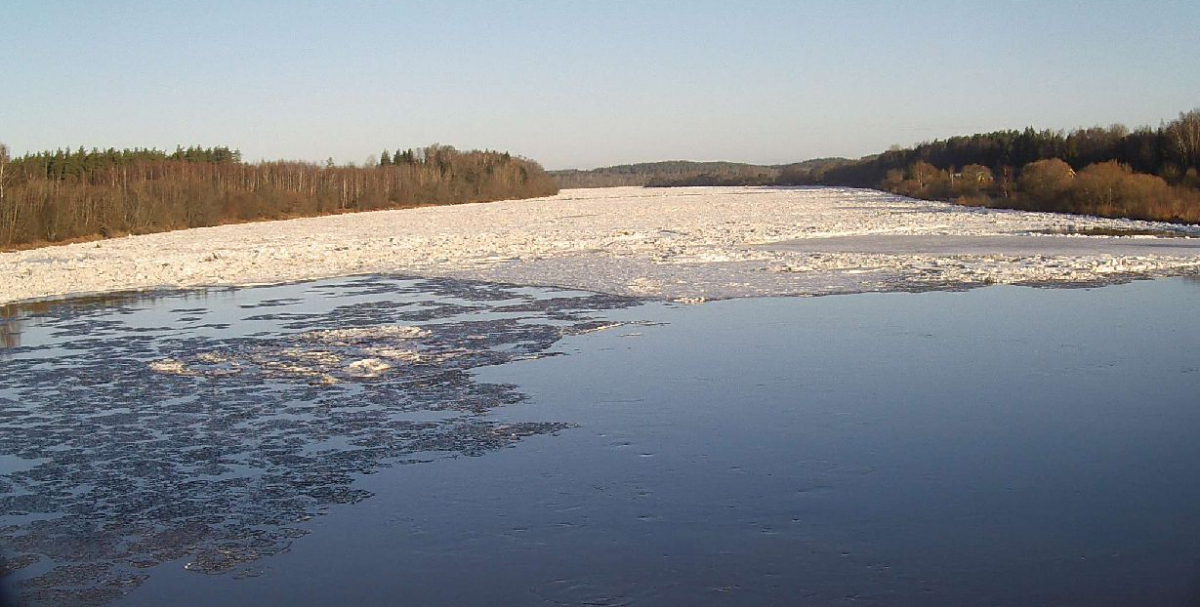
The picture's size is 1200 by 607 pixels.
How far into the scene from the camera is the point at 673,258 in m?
17.3

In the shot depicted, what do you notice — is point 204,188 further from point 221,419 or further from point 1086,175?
point 221,419

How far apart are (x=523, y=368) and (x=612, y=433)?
7.03 feet

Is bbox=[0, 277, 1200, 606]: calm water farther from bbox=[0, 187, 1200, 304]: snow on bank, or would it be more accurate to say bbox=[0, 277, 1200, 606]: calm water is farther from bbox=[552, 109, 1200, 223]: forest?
bbox=[552, 109, 1200, 223]: forest

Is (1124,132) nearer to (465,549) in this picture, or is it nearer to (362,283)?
(362,283)

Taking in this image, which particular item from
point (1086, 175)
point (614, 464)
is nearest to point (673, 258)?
point (614, 464)

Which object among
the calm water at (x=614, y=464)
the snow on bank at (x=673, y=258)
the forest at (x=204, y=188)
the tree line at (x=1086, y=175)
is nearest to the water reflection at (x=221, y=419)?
the calm water at (x=614, y=464)

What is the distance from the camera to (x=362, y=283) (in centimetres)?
1491

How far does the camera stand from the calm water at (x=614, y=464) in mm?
3990

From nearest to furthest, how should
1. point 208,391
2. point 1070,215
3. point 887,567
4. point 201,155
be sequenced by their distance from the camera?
point 887,567 → point 208,391 → point 1070,215 → point 201,155

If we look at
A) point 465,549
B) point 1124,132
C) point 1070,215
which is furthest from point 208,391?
point 1124,132

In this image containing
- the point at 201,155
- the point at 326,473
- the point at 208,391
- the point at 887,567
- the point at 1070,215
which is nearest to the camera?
the point at 887,567

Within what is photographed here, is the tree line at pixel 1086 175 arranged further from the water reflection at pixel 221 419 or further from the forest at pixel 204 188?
the forest at pixel 204 188

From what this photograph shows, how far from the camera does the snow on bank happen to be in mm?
13859

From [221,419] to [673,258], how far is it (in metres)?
11.3
